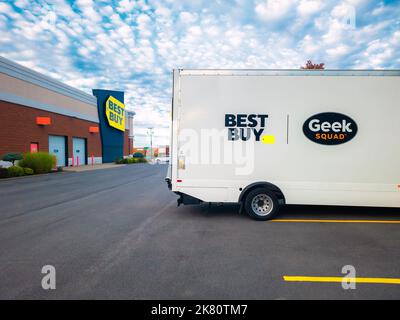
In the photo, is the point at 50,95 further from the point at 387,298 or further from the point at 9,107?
the point at 387,298

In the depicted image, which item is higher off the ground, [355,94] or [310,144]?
[355,94]

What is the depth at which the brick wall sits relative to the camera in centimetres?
1838

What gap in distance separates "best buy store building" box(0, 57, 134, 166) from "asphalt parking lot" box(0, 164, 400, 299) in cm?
1666

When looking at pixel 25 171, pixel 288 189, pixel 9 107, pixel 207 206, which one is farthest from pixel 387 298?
pixel 9 107

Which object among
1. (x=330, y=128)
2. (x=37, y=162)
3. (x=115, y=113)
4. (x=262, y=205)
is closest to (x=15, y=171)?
(x=37, y=162)

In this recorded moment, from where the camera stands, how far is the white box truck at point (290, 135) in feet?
17.7

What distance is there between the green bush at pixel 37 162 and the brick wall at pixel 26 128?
231cm

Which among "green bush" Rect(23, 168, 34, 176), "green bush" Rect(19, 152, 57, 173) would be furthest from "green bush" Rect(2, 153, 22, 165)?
"green bush" Rect(23, 168, 34, 176)

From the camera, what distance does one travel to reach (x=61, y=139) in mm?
25359

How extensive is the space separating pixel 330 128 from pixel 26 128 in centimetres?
2374

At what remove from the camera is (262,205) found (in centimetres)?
579

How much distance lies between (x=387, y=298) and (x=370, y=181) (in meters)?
3.41

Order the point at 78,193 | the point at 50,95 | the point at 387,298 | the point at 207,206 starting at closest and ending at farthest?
1. the point at 387,298
2. the point at 207,206
3. the point at 78,193
4. the point at 50,95

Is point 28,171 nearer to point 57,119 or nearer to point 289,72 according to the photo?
point 57,119
